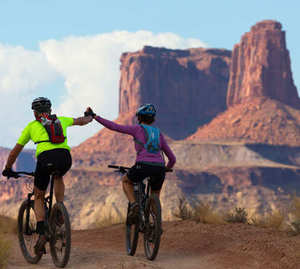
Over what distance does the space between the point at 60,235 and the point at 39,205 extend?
1.74ft

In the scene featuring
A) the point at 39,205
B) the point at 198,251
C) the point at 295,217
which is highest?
the point at 39,205

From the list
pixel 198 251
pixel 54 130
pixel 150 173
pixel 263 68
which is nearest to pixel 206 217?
pixel 198 251

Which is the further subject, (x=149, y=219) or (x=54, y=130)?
(x=149, y=219)

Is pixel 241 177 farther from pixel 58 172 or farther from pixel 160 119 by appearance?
pixel 58 172

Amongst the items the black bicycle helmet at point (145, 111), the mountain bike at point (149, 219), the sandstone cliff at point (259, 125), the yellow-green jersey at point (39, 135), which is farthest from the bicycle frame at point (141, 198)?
the sandstone cliff at point (259, 125)

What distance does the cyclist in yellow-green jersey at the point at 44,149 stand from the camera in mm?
6801

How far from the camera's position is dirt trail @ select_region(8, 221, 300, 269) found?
23.4 feet

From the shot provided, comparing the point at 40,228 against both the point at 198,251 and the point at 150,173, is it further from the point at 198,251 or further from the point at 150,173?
the point at 198,251

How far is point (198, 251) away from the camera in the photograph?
8656 mm

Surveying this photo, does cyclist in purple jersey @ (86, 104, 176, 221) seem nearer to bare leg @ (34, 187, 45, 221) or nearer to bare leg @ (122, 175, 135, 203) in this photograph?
bare leg @ (122, 175, 135, 203)

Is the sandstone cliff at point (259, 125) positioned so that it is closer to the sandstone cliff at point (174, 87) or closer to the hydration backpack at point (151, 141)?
the sandstone cliff at point (174, 87)

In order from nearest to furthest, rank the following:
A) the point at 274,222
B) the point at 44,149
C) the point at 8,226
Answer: the point at 44,149
the point at 274,222
the point at 8,226

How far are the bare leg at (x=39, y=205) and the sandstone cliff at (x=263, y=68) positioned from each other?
126 meters

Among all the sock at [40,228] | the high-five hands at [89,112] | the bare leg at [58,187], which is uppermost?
the high-five hands at [89,112]
